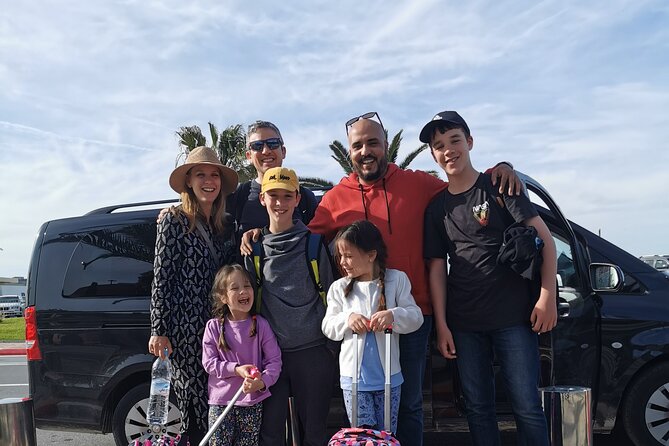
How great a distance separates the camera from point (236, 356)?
10.00 feet

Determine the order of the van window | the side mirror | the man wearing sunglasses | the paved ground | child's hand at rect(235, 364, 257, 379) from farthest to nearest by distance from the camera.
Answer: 1. the paved ground
2. the van window
3. the side mirror
4. the man wearing sunglasses
5. child's hand at rect(235, 364, 257, 379)

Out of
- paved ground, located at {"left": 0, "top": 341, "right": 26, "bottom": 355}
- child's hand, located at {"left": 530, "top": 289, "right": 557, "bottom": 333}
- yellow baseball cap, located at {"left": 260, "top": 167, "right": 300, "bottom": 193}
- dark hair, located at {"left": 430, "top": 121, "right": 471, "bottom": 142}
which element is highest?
dark hair, located at {"left": 430, "top": 121, "right": 471, "bottom": 142}

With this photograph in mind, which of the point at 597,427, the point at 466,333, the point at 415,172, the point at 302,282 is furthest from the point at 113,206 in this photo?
the point at 597,427

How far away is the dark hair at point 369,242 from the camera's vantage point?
2.87m

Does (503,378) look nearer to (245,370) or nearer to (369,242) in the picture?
(369,242)

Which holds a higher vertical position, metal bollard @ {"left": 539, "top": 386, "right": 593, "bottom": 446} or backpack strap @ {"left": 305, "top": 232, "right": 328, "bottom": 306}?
backpack strap @ {"left": 305, "top": 232, "right": 328, "bottom": 306}

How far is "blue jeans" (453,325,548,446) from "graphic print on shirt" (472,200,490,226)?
0.58 meters

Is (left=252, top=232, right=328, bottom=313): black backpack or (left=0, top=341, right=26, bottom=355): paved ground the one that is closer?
(left=252, top=232, right=328, bottom=313): black backpack

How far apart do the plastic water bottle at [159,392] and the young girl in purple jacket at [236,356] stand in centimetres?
29

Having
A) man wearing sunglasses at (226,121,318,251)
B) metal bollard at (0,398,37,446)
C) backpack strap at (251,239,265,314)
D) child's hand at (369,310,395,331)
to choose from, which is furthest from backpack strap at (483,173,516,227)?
metal bollard at (0,398,37,446)

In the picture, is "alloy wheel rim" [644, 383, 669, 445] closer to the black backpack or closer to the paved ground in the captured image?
the black backpack

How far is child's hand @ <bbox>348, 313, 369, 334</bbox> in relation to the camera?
2750mm

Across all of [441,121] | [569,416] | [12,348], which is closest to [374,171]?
[441,121]

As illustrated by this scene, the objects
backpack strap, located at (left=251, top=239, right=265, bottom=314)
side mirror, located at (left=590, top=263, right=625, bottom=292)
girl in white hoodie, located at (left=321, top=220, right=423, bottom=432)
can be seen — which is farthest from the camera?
side mirror, located at (left=590, top=263, right=625, bottom=292)
